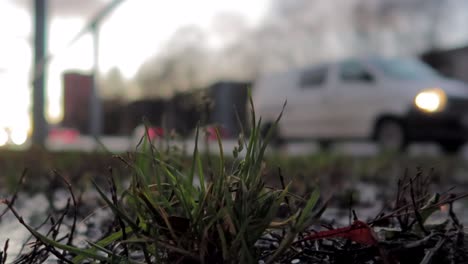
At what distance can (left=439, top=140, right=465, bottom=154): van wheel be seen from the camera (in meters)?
11.7

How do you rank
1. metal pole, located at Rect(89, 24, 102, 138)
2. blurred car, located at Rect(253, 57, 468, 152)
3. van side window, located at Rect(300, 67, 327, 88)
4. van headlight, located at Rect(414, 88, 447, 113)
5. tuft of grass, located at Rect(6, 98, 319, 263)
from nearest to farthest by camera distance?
tuft of grass, located at Rect(6, 98, 319, 263), van headlight, located at Rect(414, 88, 447, 113), blurred car, located at Rect(253, 57, 468, 152), van side window, located at Rect(300, 67, 327, 88), metal pole, located at Rect(89, 24, 102, 138)

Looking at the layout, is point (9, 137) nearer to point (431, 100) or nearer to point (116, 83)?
point (116, 83)

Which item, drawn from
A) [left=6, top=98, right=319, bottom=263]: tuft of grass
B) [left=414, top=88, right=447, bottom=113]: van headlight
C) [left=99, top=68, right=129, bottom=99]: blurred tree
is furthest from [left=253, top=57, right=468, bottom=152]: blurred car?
[left=6, top=98, right=319, bottom=263]: tuft of grass

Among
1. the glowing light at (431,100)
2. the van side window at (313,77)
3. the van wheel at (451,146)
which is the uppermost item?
the van side window at (313,77)

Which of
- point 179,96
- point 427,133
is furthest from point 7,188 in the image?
point 427,133

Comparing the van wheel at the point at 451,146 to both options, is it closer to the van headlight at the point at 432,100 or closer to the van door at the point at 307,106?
the van headlight at the point at 432,100

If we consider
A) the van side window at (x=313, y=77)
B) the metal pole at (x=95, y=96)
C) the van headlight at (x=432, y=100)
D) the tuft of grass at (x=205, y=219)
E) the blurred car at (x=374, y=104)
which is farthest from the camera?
the metal pole at (x=95, y=96)

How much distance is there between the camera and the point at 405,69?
1192 centimetres

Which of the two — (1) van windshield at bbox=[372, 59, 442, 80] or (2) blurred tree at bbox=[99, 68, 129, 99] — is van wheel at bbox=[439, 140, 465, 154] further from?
(2) blurred tree at bbox=[99, 68, 129, 99]

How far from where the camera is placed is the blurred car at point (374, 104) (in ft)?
36.4

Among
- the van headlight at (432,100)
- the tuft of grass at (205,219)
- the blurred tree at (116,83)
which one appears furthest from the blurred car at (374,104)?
the tuft of grass at (205,219)

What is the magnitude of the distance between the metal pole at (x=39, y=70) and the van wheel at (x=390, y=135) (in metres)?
5.95

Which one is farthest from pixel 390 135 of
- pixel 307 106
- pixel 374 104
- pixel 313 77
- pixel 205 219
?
pixel 205 219

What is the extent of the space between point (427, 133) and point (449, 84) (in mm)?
1126
